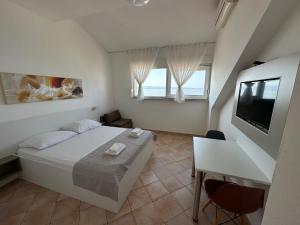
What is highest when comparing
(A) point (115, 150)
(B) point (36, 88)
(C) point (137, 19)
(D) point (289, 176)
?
(C) point (137, 19)

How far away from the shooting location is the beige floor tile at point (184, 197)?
1701 millimetres

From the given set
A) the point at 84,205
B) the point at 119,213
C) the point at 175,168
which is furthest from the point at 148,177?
the point at 84,205

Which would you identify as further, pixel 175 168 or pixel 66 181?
pixel 175 168

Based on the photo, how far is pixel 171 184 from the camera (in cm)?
206

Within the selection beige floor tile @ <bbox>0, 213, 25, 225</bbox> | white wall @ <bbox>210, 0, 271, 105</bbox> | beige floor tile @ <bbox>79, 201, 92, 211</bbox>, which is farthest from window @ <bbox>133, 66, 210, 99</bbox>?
beige floor tile @ <bbox>0, 213, 25, 225</bbox>

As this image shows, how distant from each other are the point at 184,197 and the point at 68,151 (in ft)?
5.81

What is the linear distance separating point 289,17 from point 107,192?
2.46m

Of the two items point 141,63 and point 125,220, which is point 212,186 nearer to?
point 125,220

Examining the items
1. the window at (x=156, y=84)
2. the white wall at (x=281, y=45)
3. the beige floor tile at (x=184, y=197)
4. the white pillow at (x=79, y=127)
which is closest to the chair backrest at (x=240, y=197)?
the white wall at (x=281, y=45)

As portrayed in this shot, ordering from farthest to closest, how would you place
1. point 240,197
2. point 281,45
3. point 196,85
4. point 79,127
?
point 196,85 → point 79,127 → point 281,45 → point 240,197

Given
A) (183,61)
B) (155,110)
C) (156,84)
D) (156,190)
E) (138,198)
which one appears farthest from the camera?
(155,110)

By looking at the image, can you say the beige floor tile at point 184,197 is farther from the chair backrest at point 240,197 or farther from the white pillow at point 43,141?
the white pillow at point 43,141

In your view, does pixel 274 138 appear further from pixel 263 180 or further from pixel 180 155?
pixel 180 155

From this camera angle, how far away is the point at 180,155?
290cm
